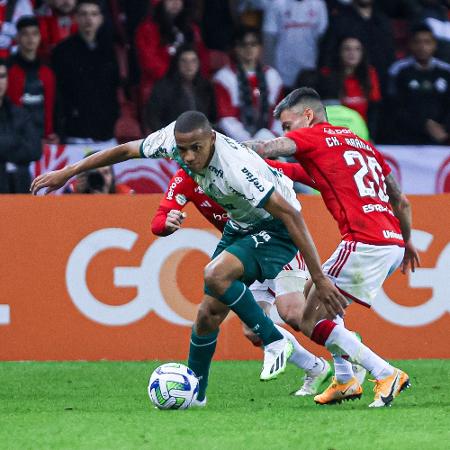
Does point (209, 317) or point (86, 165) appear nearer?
point (86, 165)

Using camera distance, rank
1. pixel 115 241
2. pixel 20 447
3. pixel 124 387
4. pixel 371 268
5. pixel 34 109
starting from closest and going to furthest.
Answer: pixel 20 447
pixel 371 268
pixel 124 387
pixel 115 241
pixel 34 109

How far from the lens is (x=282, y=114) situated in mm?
7875

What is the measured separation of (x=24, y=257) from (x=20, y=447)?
546cm

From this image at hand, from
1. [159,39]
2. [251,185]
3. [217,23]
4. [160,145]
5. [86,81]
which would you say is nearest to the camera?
[251,185]

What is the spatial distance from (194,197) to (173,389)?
2.14 metres

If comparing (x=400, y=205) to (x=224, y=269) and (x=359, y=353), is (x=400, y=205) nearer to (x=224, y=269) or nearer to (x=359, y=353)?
(x=359, y=353)

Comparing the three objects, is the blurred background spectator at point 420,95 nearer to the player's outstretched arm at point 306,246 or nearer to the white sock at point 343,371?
the white sock at point 343,371

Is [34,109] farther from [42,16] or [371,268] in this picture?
[371,268]

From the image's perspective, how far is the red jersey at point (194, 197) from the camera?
8.83 m

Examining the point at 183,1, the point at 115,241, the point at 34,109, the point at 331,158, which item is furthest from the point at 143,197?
the point at 331,158

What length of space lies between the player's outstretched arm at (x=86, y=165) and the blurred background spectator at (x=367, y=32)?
633 cm

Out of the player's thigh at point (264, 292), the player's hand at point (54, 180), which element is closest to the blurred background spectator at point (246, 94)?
the player's thigh at point (264, 292)

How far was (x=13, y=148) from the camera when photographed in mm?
12211

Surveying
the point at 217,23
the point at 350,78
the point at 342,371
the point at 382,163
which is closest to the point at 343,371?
the point at 342,371
